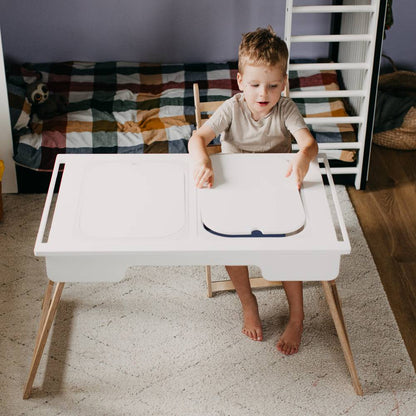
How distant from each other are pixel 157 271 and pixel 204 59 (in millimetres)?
1793

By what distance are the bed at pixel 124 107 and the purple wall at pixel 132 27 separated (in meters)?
0.10

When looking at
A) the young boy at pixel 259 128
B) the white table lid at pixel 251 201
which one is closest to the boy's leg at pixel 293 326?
the young boy at pixel 259 128

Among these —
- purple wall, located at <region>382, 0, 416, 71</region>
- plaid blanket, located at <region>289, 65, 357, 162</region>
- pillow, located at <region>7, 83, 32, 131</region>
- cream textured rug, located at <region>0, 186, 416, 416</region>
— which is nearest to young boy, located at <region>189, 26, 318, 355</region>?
cream textured rug, located at <region>0, 186, 416, 416</region>

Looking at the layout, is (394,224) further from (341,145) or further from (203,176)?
(203,176)

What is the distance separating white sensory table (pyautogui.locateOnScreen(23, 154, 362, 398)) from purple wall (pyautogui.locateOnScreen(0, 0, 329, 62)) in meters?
2.03

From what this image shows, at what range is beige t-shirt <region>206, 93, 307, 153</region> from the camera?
2.16 metres

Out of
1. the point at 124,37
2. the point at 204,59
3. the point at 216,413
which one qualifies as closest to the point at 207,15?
the point at 204,59

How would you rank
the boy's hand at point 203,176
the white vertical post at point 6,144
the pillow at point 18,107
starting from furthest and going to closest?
the pillow at point 18,107
the white vertical post at point 6,144
the boy's hand at point 203,176

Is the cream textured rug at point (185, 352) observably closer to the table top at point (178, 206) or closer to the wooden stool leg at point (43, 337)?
the wooden stool leg at point (43, 337)

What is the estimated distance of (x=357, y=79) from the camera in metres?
3.27

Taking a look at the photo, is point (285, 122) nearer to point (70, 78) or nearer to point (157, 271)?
point (157, 271)

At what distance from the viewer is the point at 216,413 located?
6.76 ft

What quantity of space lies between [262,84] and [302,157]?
10.2 inches

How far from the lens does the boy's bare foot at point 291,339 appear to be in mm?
2270
